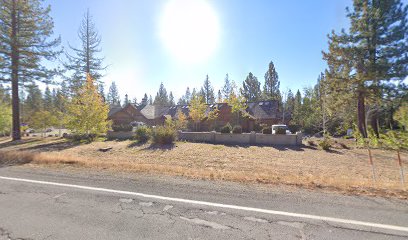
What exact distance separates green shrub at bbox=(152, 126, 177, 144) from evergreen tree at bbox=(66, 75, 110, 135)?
6747 millimetres

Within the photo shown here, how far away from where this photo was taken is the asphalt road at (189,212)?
3320 millimetres

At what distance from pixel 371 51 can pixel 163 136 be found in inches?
880

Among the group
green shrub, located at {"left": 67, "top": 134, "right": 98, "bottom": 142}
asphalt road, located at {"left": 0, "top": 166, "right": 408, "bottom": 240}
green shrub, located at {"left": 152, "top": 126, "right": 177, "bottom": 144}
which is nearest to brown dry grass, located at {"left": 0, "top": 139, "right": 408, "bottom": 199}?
green shrub, located at {"left": 152, "top": 126, "right": 177, "bottom": 144}

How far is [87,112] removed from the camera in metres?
23.2

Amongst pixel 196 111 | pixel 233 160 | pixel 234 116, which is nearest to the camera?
pixel 233 160

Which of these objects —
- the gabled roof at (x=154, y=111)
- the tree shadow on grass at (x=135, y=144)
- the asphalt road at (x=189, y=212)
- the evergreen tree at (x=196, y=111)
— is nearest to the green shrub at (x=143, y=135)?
the tree shadow on grass at (x=135, y=144)

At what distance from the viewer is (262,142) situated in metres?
22.4

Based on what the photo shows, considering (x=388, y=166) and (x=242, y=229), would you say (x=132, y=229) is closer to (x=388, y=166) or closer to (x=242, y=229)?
(x=242, y=229)

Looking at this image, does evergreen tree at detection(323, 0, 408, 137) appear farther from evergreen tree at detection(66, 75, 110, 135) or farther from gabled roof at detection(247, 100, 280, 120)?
evergreen tree at detection(66, 75, 110, 135)

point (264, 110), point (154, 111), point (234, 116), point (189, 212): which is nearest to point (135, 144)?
point (189, 212)

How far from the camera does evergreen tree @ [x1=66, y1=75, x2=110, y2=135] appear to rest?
2302cm

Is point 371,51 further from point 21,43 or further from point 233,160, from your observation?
point 21,43

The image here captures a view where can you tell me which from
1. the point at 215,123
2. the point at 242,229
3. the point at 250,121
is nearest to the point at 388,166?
the point at 242,229

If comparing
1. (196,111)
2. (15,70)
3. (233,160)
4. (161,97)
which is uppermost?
(161,97)
